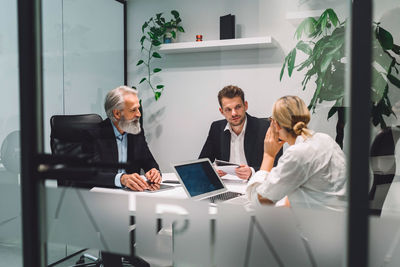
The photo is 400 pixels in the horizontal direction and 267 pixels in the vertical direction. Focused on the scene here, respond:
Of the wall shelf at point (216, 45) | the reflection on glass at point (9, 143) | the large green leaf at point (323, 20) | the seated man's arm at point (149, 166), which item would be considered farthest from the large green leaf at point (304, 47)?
the reflection on glass at point (9, 143)

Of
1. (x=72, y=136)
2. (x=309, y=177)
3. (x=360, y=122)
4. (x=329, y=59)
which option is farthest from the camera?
(x=72, y=136)

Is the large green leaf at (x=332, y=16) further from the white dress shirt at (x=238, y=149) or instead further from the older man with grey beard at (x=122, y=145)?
the older man with grey beard at (x=122, y=145)

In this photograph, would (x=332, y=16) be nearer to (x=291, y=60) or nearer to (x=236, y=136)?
(x=291, y=60)

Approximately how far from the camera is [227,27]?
3.00 m

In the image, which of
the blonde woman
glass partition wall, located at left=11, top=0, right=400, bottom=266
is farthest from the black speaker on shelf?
the blonde woman

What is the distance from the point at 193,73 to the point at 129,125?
853 millimetres

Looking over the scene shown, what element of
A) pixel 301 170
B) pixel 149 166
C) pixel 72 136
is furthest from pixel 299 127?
pixel 149 166

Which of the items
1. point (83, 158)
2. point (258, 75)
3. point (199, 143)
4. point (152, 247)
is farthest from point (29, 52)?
point (199, 143)

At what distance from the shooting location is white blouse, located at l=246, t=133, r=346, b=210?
1.27m

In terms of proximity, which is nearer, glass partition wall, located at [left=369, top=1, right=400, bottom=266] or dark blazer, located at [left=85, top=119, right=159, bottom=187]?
glass partition wall, located at [left=369, top=1, right=400, bottom=266]

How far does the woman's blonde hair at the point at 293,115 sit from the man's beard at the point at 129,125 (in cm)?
102

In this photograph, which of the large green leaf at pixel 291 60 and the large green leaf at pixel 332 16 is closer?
the large green leaf at pixel 332 16

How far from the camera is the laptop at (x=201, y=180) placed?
185 cm

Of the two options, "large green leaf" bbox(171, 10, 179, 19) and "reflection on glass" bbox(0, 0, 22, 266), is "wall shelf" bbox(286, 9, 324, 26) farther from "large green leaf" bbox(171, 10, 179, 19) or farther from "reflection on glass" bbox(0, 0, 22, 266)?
"reflection on glass" bbox(0, 0, 22, 266)
